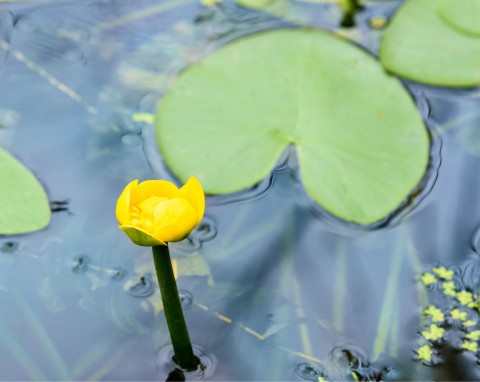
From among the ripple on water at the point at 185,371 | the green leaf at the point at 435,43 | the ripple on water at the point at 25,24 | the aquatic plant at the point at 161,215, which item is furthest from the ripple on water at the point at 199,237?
the ripple on water at the point at 25,24

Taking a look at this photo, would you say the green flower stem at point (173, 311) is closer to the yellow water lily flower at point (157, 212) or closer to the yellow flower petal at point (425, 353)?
the yellow water lily flower at point (157, 212)

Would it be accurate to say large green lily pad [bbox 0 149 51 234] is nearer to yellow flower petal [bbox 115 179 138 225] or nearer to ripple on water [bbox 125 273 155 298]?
ripple on water [bbox 125 273 155 298]

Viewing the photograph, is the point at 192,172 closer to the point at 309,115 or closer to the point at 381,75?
the point at 309,115

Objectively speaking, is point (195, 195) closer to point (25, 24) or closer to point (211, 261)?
point (211, 261)

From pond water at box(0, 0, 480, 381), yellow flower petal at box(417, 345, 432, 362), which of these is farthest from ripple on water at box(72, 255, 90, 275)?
yellow flower petal at box(417, 345, 432, 362)

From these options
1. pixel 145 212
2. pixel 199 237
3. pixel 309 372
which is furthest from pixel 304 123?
pixel 145 212

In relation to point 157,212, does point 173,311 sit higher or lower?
Result: lower
